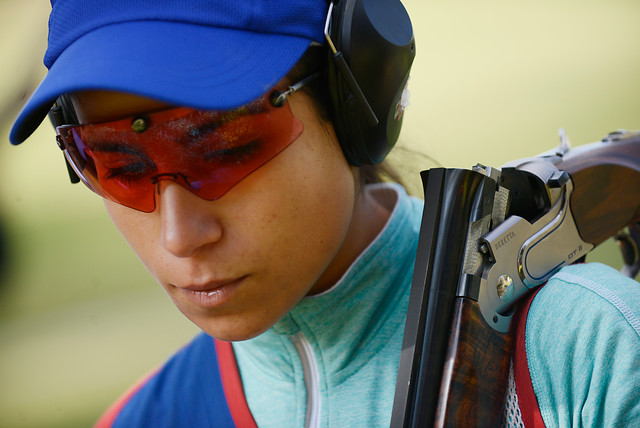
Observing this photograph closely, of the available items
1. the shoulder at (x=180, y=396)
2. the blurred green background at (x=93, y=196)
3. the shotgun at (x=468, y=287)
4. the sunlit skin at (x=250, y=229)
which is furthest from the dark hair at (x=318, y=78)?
the blurred green background at (x=93, y=196)

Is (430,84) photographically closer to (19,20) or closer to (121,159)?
(19,20)

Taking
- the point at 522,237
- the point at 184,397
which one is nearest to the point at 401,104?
the point at 522,237

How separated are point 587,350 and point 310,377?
0.41 metres

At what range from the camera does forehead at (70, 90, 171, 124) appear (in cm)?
69

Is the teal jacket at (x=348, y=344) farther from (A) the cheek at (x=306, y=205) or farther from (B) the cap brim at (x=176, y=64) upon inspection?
(B) the cap brim at (x=176, y=64)

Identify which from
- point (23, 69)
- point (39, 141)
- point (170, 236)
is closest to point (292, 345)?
point (170, 236)

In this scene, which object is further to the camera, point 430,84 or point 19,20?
point 430,84

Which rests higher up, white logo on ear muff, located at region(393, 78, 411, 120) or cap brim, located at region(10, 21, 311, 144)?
cap brim, located at region(10, 21, 311, 144)

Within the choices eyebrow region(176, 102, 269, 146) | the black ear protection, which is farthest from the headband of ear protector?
eyebrow region(176, 102, 269, 146)

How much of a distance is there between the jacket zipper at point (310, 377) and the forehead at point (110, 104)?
0.43 meters

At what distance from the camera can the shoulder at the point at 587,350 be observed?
66 cm

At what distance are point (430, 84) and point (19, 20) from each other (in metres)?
1.59

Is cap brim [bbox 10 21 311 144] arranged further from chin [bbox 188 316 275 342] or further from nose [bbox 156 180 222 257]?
chin [bbox 188 316 275 342]

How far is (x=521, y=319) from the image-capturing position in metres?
0.76
